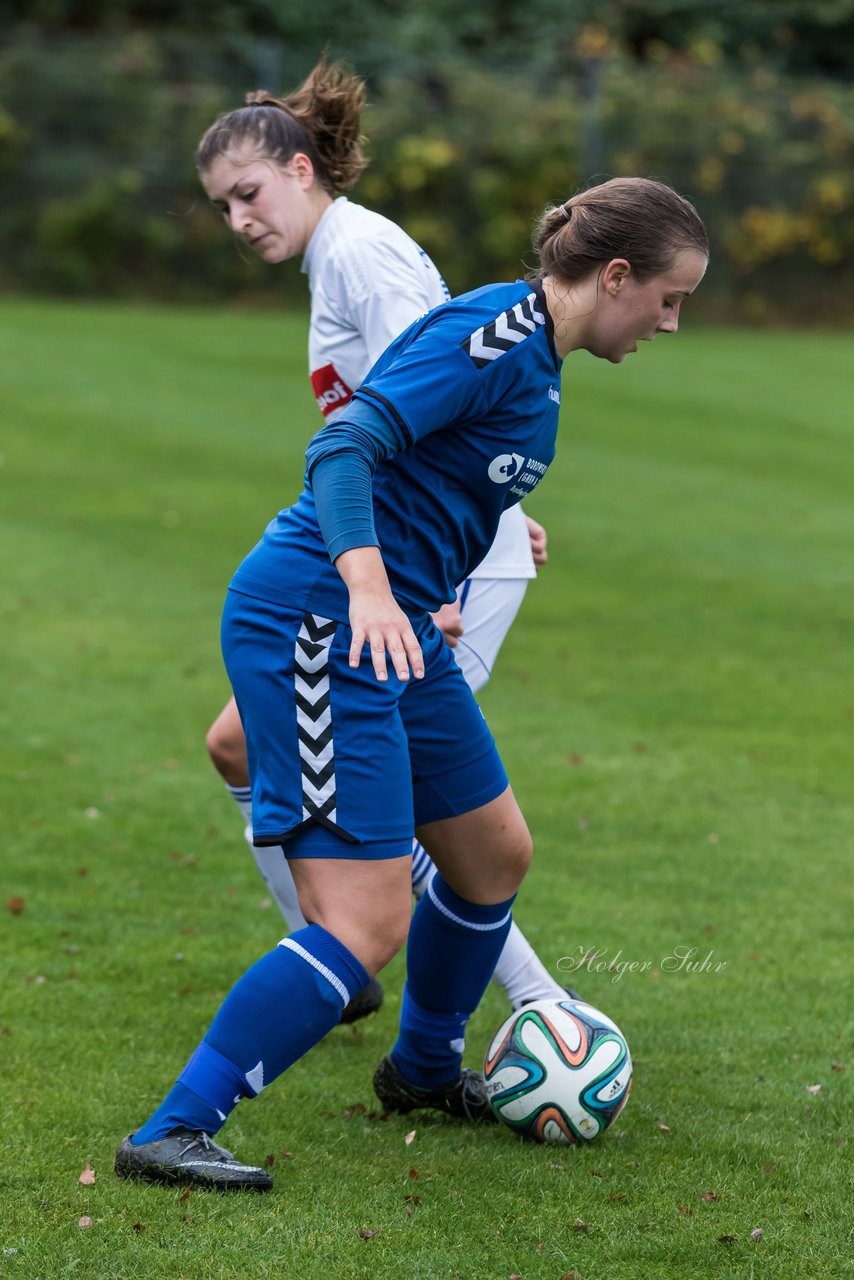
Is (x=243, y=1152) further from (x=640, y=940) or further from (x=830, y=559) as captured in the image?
(x=830, y=559)

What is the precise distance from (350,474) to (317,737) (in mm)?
573

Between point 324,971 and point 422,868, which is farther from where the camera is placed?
point 422,868

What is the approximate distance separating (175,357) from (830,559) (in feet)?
33.7

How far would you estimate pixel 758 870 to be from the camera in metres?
6.34

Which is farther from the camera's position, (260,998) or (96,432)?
(96,432)

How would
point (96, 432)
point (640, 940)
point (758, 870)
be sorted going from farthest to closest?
point (96, 432) → point (758, 870) → point (640, 940)

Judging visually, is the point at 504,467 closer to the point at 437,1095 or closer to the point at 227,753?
the point at 227,753

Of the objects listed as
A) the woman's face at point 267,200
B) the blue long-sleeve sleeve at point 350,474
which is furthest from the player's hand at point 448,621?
the woman's face at point 267,200

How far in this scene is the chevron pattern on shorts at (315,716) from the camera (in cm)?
353

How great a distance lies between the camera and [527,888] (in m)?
6.09

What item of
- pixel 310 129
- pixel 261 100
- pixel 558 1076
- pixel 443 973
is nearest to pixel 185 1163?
pixel 443 973

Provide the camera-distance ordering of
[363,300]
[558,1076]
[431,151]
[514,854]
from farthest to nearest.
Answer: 1. [431,151]
2. [363,300]
3. [558,1076]
4. [514,854]

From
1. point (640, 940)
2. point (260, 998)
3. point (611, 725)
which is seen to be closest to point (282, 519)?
point (260, 998)

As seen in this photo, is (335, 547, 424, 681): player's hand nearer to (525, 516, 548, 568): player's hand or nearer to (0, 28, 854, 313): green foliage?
(525, 516, 548, 568): player's hand
